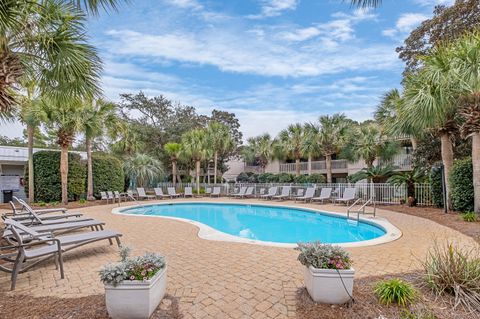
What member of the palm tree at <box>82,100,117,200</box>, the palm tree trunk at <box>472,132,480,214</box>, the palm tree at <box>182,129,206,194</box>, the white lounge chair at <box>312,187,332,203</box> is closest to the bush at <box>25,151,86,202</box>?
the palm tree at <box>82,100,117,200</box>

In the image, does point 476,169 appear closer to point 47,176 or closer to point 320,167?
point 320,167

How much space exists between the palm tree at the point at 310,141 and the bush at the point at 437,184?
9947mm

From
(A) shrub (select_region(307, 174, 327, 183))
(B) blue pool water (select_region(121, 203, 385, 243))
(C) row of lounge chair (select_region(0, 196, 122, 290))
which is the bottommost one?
(B) blue pool water (select_region(121, 203, 385, 243))

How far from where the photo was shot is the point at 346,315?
2.97 meters

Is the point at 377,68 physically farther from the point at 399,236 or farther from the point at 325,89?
the point at 399,236

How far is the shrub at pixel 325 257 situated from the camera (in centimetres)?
320

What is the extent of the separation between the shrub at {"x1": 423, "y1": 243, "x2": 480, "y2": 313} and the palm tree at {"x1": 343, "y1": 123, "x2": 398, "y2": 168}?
1654cm

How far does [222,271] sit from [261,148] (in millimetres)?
23264

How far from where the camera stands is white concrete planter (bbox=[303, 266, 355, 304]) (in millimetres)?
3105

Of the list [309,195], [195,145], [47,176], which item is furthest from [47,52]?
[195,145]

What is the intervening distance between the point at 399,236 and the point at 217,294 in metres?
5.47

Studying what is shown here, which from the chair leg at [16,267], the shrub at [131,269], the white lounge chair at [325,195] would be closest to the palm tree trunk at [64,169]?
the chair leg at [16,267]

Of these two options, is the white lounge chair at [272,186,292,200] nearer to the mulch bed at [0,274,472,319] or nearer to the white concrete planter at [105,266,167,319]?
the mulch bed at [0,274,472,319]

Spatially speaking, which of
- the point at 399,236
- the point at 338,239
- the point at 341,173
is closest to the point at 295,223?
the point at 338,239
